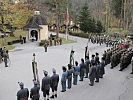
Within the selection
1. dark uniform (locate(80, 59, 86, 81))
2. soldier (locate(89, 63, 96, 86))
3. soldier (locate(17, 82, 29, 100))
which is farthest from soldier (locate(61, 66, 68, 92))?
soldier (locate(17, 82, 29, 100))

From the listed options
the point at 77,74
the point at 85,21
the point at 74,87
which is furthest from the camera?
the point at 85,21

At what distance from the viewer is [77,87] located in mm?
20125

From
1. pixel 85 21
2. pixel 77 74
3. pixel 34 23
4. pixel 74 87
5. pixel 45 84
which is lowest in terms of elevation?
pixel 74 87

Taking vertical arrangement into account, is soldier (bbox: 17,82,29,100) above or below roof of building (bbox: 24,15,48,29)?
below

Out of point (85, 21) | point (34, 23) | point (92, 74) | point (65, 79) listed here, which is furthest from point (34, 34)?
point (65, 79)

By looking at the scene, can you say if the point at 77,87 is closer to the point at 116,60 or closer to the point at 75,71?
the point at 75,71

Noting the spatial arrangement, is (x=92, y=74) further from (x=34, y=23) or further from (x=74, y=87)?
(x=34, y=23)

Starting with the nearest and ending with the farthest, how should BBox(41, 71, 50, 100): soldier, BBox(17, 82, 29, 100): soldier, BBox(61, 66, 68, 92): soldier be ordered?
BBox(17, 82, 29, 100): soldier → BBox(41, 71, 50, 100): soldier → BBox(61, 66, 68, 92): soldier

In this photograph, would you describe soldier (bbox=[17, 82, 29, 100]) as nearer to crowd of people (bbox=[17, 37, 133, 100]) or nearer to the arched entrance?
crowd of people (bbox=[17, 37, 133, 100])

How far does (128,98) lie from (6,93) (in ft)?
24.7

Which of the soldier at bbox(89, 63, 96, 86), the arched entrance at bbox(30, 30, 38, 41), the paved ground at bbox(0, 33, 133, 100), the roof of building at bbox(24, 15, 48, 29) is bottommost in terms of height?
the paved ground at bbox(0, 33, 133, 100)

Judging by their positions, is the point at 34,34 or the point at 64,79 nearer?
the point at 64,79

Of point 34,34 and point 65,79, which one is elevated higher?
point 34,34

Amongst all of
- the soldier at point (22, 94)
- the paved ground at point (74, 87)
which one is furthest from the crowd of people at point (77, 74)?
the paved ground at point (74, 87)
